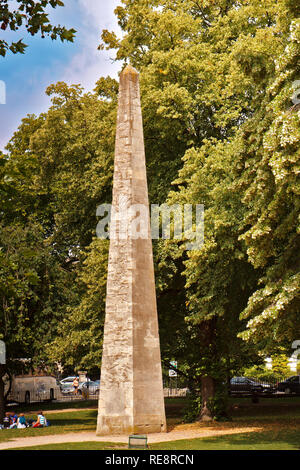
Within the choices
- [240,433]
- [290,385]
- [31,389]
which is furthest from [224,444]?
[31,389]

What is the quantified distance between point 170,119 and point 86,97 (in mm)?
14327

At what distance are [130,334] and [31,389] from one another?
30.0 meters

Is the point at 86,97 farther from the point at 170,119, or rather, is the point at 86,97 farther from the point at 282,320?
the point at 282,320

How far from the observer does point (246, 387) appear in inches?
1697

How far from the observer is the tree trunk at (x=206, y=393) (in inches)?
961

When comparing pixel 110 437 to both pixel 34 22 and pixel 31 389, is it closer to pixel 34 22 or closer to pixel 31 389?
pixel 34 22

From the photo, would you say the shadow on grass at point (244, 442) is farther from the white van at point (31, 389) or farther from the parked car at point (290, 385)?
the white van at point (31, 389)

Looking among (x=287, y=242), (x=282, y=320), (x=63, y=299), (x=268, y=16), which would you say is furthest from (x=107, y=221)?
(x=282, y=320)

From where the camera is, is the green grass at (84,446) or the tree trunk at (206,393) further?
the tree trunk at (206,393)

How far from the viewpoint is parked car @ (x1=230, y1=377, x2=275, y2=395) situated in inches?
1688

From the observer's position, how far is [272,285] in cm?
1481

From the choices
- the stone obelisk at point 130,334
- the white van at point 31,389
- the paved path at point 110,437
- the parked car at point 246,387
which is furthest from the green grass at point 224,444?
the white van at point 31,389

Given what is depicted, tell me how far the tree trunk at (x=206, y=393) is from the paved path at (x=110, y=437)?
3.09m

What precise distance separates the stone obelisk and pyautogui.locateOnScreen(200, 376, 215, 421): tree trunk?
5.45 meters
